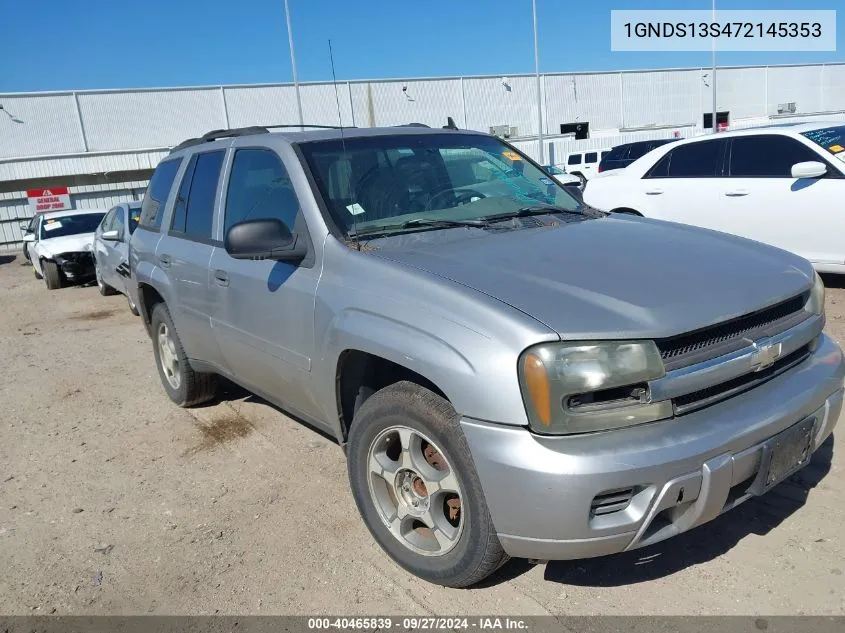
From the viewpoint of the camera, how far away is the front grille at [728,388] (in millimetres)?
2338

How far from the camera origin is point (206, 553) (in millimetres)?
3203

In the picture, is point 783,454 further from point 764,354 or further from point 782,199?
point 782,199

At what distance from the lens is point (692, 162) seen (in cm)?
760

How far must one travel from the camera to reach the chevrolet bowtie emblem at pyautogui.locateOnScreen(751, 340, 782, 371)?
2.47 meters

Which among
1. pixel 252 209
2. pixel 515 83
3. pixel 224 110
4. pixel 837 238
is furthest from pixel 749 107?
pixel 252 209

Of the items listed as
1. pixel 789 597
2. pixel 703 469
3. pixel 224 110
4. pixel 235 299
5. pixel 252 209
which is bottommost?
pixel 789 597

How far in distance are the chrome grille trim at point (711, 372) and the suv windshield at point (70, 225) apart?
13856mm

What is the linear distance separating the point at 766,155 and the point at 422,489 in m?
5.92

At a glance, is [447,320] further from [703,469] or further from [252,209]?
[252,209]

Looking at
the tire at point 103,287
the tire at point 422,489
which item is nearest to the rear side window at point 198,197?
the tire at point 422,489

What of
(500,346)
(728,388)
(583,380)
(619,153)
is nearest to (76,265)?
(500,346)

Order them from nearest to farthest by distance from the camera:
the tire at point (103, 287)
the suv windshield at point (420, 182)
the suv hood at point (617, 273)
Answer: the suv hood at point (617, 273) → the suv windshield at point (420, 182) → the tire at point (103, 287)

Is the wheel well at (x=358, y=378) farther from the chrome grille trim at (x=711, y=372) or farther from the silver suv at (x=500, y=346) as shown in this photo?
the chrome grille trim at (x=711, y=372)

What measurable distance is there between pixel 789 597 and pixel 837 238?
482 centimetres
